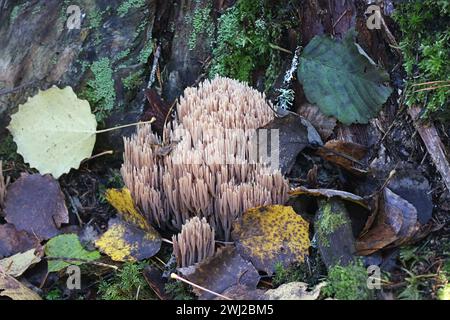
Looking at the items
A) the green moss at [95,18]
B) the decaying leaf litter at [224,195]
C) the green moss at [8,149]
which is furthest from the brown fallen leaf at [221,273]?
the green moss at [95,18]

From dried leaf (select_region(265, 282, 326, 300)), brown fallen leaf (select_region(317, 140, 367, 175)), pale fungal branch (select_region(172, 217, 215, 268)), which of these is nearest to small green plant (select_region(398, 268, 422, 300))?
dried leaf (select_region(265, 282, 326, 300))

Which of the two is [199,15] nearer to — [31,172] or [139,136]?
[139,136]

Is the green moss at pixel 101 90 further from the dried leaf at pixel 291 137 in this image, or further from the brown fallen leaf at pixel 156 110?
the dried leaf at pixel 291 137

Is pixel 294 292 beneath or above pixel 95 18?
beneath

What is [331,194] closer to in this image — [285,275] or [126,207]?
[285,275]

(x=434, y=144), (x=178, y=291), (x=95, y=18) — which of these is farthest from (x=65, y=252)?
(x=434, y=144)

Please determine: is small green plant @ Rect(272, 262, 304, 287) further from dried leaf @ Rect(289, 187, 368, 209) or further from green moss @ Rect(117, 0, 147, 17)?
green moss @ Rect(117, 0, 147, 17)

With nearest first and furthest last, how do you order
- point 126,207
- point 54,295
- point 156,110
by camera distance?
point 54,295 → point 126,207 → point 156,110

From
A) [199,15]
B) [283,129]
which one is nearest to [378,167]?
[283,129]
